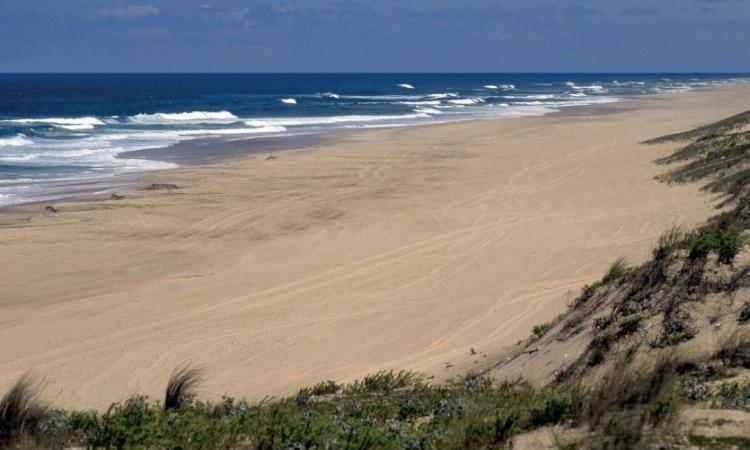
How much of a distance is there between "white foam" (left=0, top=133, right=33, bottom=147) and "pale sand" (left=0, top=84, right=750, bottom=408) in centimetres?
1327

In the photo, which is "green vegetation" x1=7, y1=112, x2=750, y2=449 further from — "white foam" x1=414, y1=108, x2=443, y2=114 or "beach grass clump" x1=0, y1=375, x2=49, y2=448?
"white foam" x1=414, y1=108, x2=443, y2=114

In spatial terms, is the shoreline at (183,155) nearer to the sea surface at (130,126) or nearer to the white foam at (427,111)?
the sea surface at (130,126)

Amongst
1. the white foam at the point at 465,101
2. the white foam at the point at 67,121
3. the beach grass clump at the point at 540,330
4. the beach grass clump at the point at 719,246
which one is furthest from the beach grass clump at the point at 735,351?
the white foam at the point at 465,101

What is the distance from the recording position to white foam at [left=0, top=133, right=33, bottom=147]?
36.7m

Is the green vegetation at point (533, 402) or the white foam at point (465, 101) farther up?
the white foam at point (465, 101)

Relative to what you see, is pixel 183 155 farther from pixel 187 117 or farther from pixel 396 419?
pixel 396 419

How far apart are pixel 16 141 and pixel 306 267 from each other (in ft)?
90.5

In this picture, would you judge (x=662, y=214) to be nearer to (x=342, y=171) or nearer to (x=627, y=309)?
(x=627, y=309)

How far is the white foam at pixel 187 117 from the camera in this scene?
181ft

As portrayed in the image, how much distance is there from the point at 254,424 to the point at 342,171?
70.3 ft

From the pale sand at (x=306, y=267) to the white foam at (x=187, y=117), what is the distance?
95.9 feet

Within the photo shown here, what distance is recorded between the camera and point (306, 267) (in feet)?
49.4

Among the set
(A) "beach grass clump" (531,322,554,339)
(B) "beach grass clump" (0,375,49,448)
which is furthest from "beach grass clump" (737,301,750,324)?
(B) "beach grass clump" (0,375,49,448)

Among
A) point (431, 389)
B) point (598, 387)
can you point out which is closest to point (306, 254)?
point (431, 389)
